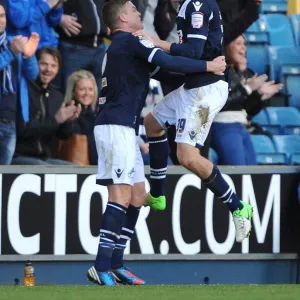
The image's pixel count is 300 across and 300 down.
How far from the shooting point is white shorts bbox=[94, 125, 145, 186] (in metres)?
8.88

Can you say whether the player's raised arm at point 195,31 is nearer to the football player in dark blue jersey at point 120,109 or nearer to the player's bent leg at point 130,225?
the football player in dark blue jersey at point 120,109

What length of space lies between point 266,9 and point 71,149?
4.19 meters

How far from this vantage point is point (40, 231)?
10.6 m

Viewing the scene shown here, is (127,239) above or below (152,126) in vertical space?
below

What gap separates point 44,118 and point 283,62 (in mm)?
3477

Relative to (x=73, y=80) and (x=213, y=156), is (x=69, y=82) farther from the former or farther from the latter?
(x=213, y=156)

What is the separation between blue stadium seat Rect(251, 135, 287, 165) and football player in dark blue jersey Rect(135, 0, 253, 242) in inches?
131

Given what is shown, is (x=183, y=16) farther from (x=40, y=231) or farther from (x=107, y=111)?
(x=40, y=231)

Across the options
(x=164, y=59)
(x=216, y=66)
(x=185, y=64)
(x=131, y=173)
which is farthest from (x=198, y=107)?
(x=131, y=173)

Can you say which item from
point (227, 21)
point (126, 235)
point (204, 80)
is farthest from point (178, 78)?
point (227, 21)

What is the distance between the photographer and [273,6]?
48.7ft

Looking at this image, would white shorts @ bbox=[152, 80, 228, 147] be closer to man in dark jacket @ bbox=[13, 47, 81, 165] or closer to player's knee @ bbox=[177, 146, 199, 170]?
player's knee @ bbox=[177, 146, 199, 170]

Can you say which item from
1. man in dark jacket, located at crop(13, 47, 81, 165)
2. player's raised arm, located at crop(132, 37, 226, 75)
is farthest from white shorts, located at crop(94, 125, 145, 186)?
man in dark jacket, located at crop(13, 47, 81, 165)

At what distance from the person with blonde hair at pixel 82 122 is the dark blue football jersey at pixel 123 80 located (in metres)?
2.46
